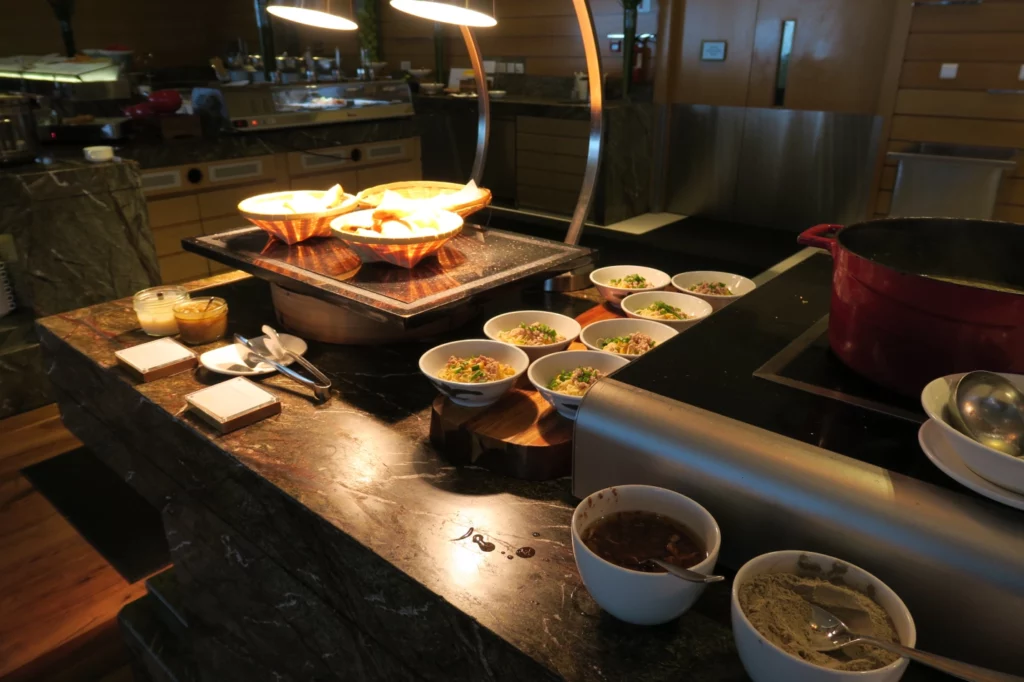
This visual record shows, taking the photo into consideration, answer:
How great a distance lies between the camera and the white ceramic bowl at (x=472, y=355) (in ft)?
3.85

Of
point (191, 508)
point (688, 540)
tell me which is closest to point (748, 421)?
point (688, 540)

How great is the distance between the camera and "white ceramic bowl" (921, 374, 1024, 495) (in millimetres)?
717

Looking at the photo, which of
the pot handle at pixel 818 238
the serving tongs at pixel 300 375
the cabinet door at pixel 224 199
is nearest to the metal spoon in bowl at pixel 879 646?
the pot handle at pixel 818 238

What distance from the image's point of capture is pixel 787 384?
1.02 m

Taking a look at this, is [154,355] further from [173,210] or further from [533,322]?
[173,210]

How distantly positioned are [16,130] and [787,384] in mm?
3265

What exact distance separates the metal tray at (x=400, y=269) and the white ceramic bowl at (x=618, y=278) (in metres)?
0.08

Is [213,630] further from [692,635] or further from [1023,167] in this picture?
[1023,167]

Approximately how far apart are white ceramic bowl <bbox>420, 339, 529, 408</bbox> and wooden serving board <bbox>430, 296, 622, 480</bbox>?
3cm

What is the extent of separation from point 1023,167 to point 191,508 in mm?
3842

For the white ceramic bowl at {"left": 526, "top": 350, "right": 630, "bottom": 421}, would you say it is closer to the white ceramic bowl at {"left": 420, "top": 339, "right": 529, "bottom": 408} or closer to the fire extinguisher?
the white ceramic bowl at {"left": 420, "top": 339, "right": 529, "bottom": 408}

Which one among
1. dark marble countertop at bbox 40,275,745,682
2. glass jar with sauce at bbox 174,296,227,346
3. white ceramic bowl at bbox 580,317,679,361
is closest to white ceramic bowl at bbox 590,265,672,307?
white ceramic bowl at bbox 580,317,679,361

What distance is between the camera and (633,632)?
84 centimetres

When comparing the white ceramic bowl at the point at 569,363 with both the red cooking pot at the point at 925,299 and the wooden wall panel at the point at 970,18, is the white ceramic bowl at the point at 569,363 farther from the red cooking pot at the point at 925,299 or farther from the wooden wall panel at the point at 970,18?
the wooden wall panel at the point at 970,18
